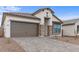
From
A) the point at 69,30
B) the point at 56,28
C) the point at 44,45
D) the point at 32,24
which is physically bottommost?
the point at 44,45

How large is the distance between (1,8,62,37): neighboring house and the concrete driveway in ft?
1.97

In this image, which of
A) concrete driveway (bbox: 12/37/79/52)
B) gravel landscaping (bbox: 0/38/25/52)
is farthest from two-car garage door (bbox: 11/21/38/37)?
gravel landscaping (bbox: 0/38/25/52)

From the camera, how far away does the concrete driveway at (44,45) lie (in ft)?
24.1

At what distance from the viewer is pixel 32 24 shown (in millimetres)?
9180

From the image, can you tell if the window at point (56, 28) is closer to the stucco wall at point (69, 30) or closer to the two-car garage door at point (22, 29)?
the stucco wall at point (69, 30)

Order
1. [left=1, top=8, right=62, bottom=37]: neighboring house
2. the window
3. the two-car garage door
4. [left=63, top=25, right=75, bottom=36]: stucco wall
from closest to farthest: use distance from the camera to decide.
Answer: [left=1, top=8, right=62, bottom=37]: neighboring house
the two-car garage door
[left=63, top=25, right=75, bottom=36]: stucco wall
the window

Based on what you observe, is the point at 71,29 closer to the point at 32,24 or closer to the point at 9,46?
the point at 32,24

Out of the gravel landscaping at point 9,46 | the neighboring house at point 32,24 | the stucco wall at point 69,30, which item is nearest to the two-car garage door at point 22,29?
the neighboring house at point 32,24

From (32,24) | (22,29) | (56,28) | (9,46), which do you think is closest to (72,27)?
(56,28)

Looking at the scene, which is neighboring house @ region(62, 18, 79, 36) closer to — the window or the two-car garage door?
the window

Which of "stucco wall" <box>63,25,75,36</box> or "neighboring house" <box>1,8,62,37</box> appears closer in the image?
"neighboring house" <box>1,8,62,37</box>

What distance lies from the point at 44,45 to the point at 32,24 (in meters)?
1.97

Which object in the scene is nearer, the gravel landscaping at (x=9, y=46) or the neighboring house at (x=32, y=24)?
the gravel landscaping at (x=9, y=46)

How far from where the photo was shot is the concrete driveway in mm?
7355
